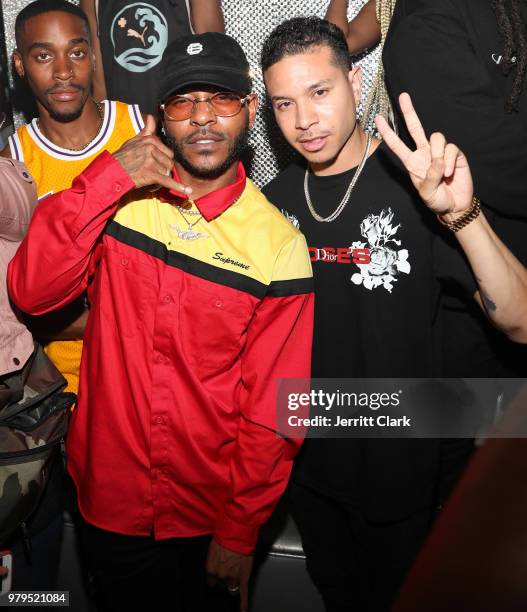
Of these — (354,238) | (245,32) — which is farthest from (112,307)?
(245,32)

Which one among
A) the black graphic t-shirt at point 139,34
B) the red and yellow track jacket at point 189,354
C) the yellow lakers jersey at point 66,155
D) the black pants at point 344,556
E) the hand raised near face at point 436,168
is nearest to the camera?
the hand raised near face at point 436,168

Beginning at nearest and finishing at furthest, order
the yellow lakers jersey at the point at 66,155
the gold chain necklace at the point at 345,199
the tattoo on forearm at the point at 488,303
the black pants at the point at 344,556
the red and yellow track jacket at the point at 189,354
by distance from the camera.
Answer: the tattoo on forearm at the point at 488,303
the red and yellow track jacket at the point at 189,354
the gold chain necklace at the point at 345,199
the black pants at the point at 344,556
the yellow lakers jersey at the point at 66,155

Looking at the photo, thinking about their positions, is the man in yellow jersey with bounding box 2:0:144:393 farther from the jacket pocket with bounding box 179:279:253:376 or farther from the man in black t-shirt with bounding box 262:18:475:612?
the man in black t-shirt with bounding box 262:18:475:612

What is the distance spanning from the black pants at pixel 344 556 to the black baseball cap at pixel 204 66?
1411 mm

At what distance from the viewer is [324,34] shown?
6.30 feet

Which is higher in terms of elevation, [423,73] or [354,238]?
[423,73]

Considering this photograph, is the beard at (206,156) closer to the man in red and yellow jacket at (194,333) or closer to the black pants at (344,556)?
the man in red and yellow jacket at (194,333)

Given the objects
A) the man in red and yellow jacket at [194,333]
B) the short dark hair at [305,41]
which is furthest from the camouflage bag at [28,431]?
the short dark hair at [305,41]

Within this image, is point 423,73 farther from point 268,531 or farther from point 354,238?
point 268,531

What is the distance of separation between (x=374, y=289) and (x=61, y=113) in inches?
53.1

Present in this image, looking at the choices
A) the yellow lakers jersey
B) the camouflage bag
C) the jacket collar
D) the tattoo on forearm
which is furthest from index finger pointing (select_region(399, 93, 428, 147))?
the camouflage bag

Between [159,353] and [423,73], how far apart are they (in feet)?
3.70

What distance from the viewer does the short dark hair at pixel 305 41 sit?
6.23 feet

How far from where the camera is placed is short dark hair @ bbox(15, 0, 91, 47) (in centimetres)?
229
